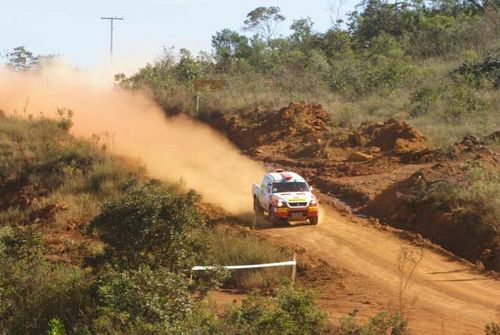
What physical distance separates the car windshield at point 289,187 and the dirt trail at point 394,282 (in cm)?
122

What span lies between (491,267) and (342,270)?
387 centimetres

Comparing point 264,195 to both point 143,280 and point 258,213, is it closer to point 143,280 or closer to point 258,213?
point 258,213

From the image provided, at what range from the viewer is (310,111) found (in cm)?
3959

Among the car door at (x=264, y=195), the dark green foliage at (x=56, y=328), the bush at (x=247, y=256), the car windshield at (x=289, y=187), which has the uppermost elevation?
the car windshield at (x=289, y=187)

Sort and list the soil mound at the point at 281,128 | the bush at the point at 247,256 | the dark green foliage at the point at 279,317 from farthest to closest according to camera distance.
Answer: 1. the soil mound at the point at 281,128
2. the bush at the point at 247,256
3. the dark green foliage at the point at 279,317

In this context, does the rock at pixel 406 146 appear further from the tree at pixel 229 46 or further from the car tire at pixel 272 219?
the tree at pixel 229 46

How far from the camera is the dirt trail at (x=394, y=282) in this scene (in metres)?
13.4

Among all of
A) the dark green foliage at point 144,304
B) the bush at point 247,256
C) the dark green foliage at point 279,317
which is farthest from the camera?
the bush at point 247,256

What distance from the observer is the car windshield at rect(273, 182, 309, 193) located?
21.8m

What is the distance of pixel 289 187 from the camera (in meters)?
21.9

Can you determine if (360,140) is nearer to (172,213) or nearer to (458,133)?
(458,133)

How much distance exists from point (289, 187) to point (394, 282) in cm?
656

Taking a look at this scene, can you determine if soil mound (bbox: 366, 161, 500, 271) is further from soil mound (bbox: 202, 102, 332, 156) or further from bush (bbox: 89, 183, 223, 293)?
soil mound (bbox: 202, 102, 332, 156)

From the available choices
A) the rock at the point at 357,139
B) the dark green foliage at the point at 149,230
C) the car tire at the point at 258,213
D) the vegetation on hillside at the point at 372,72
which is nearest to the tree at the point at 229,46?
the vegetation on hillside at the point at 372,72
